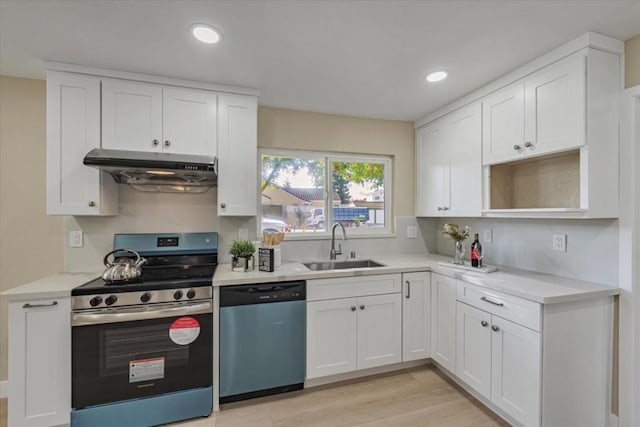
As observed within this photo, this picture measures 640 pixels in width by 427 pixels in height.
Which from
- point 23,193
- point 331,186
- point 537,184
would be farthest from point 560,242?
point 23,193

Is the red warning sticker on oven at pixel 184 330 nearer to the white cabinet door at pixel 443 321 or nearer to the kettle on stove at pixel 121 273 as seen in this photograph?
the kettle on stove at pixel 121 273

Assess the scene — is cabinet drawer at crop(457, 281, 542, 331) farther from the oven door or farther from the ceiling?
the oven door

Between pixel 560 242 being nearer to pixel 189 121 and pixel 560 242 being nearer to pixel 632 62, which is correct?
pixel 632 62

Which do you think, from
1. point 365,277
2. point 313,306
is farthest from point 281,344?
point 365,277

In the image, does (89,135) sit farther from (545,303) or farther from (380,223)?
(545,303)

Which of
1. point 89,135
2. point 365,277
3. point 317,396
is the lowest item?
point 317,396

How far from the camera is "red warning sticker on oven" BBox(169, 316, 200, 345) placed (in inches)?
73.4

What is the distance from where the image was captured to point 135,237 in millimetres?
2309

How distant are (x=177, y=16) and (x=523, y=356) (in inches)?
107

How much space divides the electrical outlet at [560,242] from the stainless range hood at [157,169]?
2.55 metres

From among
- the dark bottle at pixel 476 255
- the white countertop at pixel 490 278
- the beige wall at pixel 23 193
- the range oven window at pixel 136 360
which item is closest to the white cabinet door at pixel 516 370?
Result: the white countertop at pixel 490 278

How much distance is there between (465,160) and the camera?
2.51 metres

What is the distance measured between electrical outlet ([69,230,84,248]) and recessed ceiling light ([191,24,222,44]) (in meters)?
1.80

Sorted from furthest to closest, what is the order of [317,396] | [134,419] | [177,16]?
1. [317,396]
2. [134,419]
3. [177,16]
